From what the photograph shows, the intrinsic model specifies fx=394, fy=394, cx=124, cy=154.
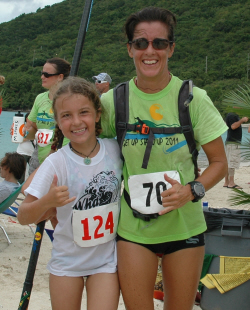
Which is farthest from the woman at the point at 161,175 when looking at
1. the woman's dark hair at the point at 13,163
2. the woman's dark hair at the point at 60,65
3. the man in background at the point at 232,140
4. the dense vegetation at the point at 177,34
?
the dense vegetation at the point at 177,34

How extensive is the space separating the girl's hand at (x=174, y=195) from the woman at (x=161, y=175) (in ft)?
0.21

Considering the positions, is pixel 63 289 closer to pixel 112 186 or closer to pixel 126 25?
pixel 112 186

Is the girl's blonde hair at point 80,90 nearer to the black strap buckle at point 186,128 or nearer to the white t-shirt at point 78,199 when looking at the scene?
Answer: the white t-shirt at point 78,199

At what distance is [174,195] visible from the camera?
1.88 metres

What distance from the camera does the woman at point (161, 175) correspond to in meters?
2.03

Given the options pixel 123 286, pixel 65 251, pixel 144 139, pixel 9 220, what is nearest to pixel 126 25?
pixel 144 139

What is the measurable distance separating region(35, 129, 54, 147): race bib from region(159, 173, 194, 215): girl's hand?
273 cm

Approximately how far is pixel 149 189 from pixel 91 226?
1.17 feet

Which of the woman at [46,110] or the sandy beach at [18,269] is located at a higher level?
the woman at [46,110]

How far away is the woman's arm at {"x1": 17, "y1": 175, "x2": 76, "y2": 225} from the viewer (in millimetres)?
1815

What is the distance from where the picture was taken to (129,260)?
2.03 metres

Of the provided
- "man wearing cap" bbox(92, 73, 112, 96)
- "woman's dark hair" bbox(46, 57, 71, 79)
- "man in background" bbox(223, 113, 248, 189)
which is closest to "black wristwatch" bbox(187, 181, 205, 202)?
"woman's dark hair" bbox(46, 57, 71, 79)

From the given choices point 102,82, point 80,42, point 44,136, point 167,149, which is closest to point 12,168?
point 44,136

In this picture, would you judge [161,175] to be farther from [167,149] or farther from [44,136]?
[44,136]
